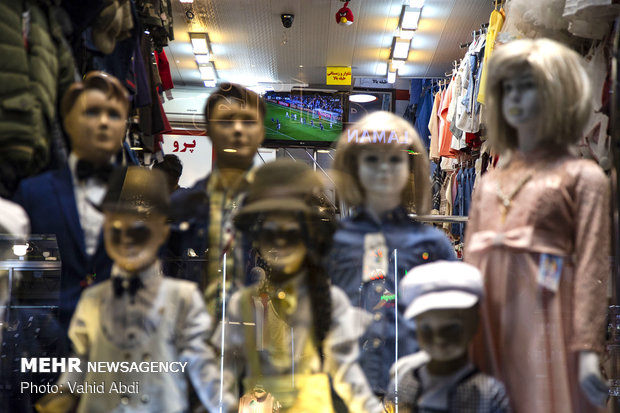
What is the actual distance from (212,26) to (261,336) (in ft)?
3.47

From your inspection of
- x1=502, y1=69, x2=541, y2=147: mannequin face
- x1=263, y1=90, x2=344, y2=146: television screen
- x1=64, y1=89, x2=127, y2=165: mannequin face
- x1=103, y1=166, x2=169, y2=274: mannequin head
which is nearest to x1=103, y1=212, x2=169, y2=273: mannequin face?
x1=103, y1=166, x2=169, y2=274: mannequin head

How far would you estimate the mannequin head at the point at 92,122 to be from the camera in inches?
61.1

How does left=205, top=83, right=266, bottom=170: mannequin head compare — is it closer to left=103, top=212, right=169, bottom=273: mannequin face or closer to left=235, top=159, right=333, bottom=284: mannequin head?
left=235, top=159, right=333, bottom=284: mannequin head

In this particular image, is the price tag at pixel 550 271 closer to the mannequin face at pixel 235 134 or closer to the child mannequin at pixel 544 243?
the child mannequin at pixel 544 243

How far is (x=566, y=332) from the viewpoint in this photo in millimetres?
1381

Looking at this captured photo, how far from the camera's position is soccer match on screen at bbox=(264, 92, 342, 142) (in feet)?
5.17

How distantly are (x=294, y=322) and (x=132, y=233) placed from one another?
436 millimetres

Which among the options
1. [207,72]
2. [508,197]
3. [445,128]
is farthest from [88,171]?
[445,128]

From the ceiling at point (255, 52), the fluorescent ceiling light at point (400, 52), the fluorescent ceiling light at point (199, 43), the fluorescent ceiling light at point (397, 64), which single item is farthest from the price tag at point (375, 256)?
the fluorescent ceiling light at point (400, 52)

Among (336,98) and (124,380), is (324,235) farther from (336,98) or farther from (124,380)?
(124,380)

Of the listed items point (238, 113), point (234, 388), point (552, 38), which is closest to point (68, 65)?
point (238, 113)

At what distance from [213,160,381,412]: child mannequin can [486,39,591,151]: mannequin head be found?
482mm

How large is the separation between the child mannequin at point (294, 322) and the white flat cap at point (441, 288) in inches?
5.6

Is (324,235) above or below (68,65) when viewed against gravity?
below
